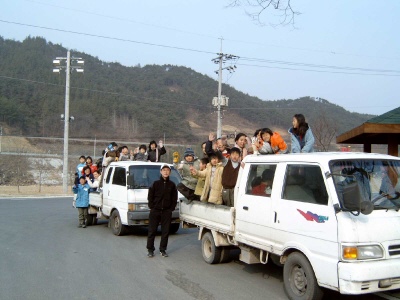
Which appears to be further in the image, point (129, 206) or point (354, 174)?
point (129, 206)

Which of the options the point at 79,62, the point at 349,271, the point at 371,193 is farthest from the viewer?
the point at 79,62

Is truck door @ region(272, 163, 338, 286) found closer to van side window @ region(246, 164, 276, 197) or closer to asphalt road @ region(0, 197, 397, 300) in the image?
van side window @ region(246, 164, 276, 197)

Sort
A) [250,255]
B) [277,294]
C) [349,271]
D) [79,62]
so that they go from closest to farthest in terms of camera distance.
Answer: [349,271] → [277,294] → [250,255] → [79,62]

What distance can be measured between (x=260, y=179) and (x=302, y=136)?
1.27 metres

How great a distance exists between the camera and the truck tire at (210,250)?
8344 mm

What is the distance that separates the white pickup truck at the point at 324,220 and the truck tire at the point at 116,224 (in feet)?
17.3

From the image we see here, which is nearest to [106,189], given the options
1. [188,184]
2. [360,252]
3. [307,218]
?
[188,184]

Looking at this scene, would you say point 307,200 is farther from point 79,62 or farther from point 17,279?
point 79,62

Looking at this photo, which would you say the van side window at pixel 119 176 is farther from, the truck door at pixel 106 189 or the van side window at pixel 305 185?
the van side window at pixel 305 185

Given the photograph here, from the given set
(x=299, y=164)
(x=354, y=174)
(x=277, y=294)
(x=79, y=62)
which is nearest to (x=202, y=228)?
(x=277, y=294)

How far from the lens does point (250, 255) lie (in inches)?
281

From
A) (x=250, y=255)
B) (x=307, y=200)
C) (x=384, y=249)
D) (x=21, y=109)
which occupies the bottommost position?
(x=250, y=255)

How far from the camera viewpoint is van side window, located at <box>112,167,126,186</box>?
12047 millimetres

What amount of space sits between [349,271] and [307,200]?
1.12 meters
